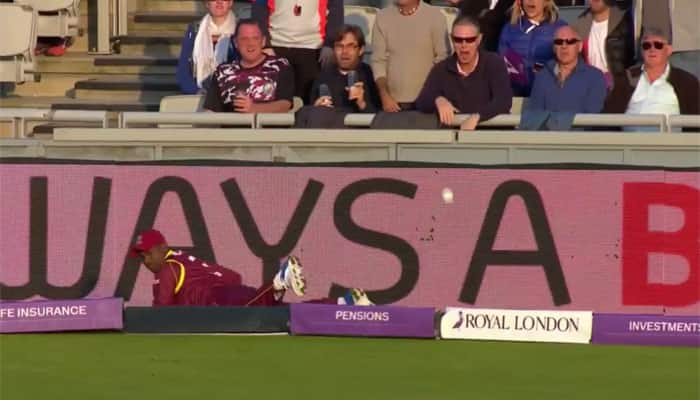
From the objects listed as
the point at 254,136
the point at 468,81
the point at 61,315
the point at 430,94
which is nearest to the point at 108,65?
the point at 254,136

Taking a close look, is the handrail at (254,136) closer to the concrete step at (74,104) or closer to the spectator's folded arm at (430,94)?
the spectator's folded arm at (430,94)

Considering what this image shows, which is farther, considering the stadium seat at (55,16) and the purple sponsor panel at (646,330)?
the stadium seat at (55,16)

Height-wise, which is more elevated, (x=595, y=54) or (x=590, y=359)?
(x=595, y=54)

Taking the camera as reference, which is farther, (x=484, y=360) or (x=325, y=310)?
(x=325, y=310)

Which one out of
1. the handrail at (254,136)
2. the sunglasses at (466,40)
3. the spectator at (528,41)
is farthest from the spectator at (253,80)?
the spectator at (528,41)

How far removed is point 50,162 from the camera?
40.4 feet

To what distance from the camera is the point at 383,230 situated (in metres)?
12.2

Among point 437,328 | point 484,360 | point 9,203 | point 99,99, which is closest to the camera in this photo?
point 484,360

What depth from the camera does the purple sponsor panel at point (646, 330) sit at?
11344 mm

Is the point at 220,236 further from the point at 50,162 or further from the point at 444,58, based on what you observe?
the point at 444,58

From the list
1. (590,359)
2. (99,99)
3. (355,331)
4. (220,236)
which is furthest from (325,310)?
(99,99)

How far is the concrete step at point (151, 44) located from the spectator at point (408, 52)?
3.48m

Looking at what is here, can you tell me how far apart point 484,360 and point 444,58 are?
3.07 meters

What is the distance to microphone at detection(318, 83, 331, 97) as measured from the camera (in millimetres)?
12919
